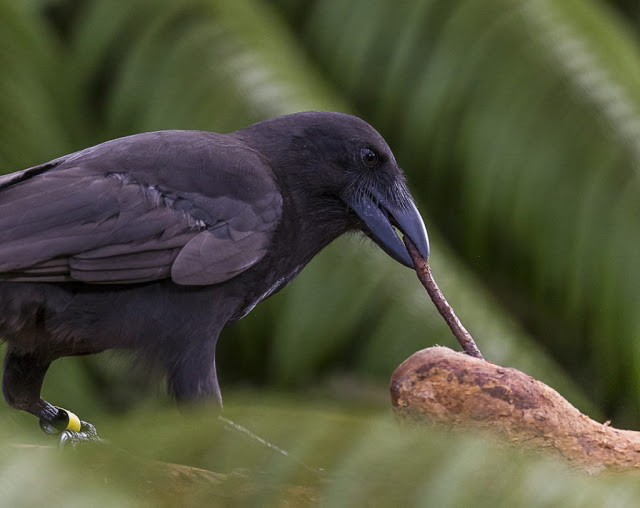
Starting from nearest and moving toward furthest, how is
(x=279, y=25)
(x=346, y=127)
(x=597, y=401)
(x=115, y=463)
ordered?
1. (x=115, y=463)
2. (x=346, y=127)
3. (x=597, y=401)
4. (x=279, y=25)

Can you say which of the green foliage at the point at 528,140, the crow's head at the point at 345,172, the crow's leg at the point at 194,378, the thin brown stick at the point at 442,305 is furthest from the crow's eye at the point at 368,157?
the green foliage at the point at 528,140

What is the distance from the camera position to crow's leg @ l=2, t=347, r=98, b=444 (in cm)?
189

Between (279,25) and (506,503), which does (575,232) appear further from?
(506,503)

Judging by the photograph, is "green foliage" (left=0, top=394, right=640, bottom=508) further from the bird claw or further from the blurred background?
the blurred background

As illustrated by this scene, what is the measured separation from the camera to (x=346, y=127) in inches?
75.5

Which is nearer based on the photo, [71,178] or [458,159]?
[71,178]

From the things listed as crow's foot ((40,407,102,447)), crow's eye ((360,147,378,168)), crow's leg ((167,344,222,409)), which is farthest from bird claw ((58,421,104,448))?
crow's eye ((360,147,378,168))

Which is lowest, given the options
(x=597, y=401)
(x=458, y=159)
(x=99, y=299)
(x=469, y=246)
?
(x=597, y=401)

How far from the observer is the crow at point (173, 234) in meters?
1.68

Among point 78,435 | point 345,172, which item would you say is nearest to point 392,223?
point 345,172

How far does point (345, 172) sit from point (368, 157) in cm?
5

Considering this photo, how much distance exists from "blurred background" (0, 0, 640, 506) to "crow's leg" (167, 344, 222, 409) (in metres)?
0.66

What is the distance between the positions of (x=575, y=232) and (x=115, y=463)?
6.69ft

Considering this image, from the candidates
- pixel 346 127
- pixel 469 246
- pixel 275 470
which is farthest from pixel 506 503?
pixel 469 246
